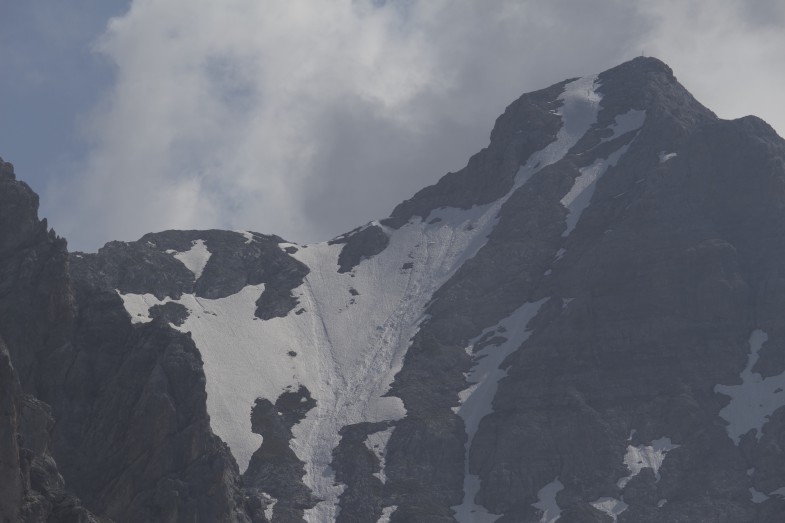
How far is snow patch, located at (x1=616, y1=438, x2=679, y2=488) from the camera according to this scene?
168 metres

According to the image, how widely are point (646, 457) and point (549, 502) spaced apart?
13281mm

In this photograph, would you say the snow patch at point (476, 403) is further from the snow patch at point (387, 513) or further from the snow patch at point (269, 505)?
the snow patch at point (269, 505)

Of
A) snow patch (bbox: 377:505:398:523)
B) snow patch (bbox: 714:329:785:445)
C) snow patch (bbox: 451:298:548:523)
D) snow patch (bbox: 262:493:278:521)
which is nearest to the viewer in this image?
snow patch (bbox: 262:493:278:521)

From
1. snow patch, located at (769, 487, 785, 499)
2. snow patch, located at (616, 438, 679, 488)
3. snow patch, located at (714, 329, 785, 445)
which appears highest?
snow patch, located at (714, 329, 785, 445)

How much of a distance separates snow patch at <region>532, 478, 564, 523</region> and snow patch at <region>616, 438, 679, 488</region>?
7.35 m

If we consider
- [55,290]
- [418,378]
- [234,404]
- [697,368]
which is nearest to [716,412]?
[697,368]

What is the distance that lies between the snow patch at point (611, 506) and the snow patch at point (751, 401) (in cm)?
1633

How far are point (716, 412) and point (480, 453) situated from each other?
95.0 ft

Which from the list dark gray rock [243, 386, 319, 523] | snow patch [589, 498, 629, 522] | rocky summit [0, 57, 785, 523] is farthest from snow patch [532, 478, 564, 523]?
dark gray rock [243, 386, 319, 523]

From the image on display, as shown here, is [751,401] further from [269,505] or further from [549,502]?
[269,505]

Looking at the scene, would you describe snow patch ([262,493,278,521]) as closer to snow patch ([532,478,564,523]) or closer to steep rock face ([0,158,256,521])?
steep rock face ([0,158,256,521])

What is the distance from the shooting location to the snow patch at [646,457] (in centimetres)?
16788

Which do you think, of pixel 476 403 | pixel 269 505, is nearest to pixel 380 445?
pixel 476 403

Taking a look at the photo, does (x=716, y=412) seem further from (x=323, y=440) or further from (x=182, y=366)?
(x=182, y=366)
